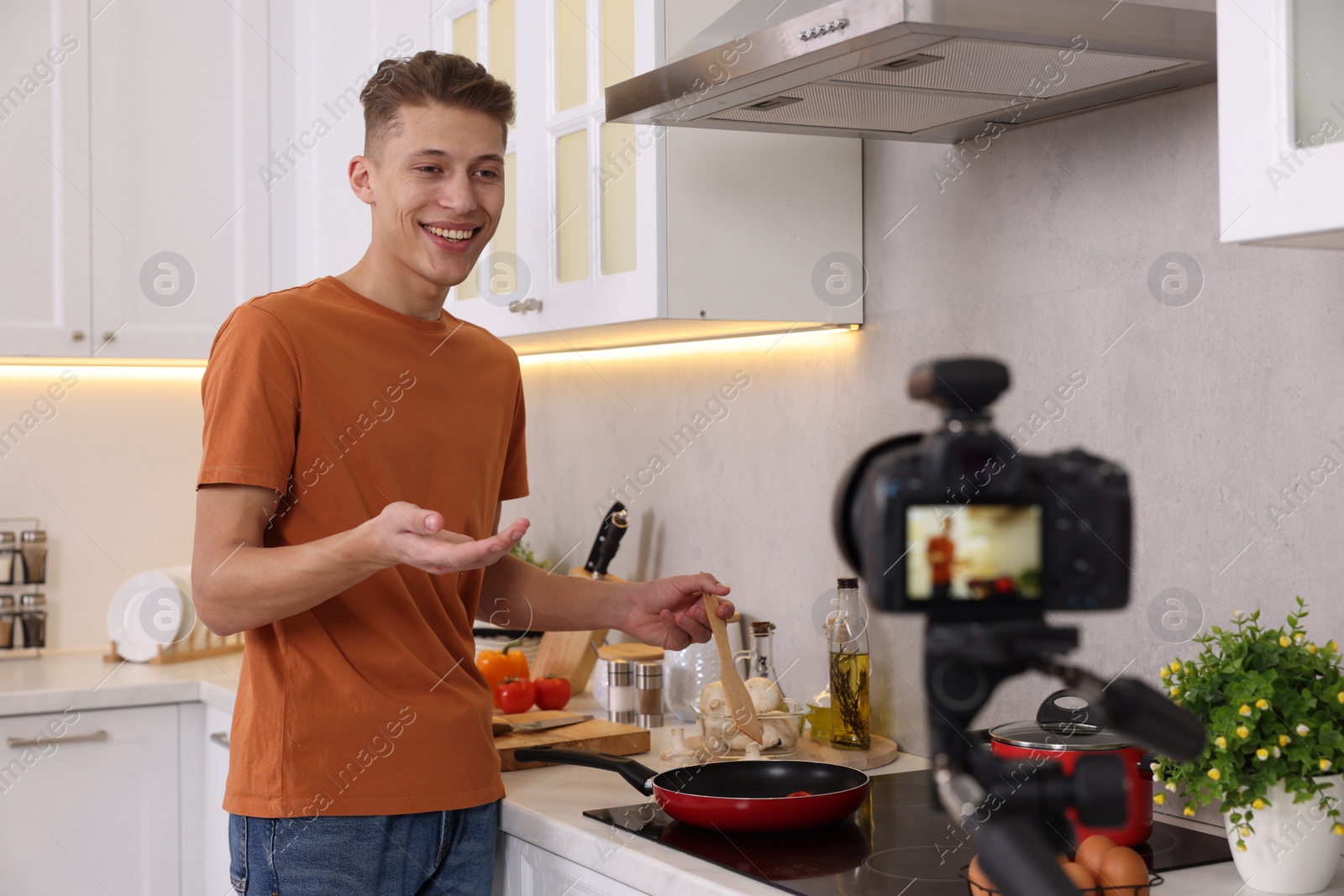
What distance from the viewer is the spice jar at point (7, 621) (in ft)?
9.16

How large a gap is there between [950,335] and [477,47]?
1050 mm

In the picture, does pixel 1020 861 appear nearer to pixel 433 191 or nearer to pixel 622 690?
pixel 433 191

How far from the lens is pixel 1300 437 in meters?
1.25

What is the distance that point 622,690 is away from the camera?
2.02 metres

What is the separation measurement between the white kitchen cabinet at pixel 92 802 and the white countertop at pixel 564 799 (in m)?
0.04

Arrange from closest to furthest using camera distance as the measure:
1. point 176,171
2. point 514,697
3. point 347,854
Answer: point 347,854 → point 514,697 → point 176,171

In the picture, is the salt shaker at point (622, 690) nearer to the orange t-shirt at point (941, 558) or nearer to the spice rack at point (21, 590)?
the spice rack at point (21, 590)

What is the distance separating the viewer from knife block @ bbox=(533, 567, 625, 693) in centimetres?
224

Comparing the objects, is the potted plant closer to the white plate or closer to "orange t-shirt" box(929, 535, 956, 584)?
"orange t-shirt" box(929, 535, 956, 584)

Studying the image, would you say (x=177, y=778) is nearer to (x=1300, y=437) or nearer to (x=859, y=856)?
(x=859, y=856)

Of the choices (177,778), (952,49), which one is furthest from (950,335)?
(177,778)

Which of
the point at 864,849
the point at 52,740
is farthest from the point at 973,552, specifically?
the point at 52,740

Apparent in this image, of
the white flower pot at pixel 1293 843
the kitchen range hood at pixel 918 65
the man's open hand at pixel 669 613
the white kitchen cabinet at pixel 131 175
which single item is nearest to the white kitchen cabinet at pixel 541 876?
the man's open hand at pixel 669 613

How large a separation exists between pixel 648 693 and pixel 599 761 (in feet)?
1.62
